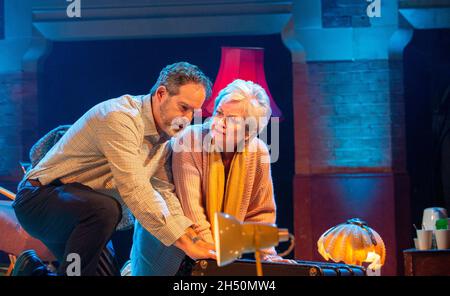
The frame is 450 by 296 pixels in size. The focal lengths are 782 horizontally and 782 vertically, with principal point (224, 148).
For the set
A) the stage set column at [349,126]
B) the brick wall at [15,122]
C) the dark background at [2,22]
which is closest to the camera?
the stage set column at [349,126]

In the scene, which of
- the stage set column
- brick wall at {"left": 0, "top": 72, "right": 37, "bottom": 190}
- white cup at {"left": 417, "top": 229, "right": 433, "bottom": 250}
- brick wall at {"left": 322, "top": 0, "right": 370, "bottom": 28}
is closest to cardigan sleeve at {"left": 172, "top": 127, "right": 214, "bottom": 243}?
white cup at {"left": 417, "top": 229, "right": 433, "bottom": 250}

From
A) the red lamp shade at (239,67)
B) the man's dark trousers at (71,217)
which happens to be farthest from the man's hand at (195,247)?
the red lamp shade at (239,67)

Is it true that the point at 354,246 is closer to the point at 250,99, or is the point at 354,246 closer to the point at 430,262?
the point at 430,262

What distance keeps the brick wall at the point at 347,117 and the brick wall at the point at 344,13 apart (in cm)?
30

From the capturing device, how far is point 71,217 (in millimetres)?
3031

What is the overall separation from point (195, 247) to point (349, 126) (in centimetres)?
338

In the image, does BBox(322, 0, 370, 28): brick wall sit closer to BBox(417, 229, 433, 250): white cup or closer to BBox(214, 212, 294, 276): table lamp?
BBox(417, 229, 433, 250): white cup

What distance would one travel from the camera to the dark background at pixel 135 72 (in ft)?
20.9

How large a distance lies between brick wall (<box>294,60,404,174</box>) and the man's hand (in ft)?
10.3

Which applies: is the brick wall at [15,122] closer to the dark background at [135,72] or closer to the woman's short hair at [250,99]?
the dark background at [135,72]

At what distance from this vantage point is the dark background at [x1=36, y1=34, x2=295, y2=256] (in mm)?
6363

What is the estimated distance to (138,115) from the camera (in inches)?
123

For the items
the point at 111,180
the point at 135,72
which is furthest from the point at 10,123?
the point at 111,180
